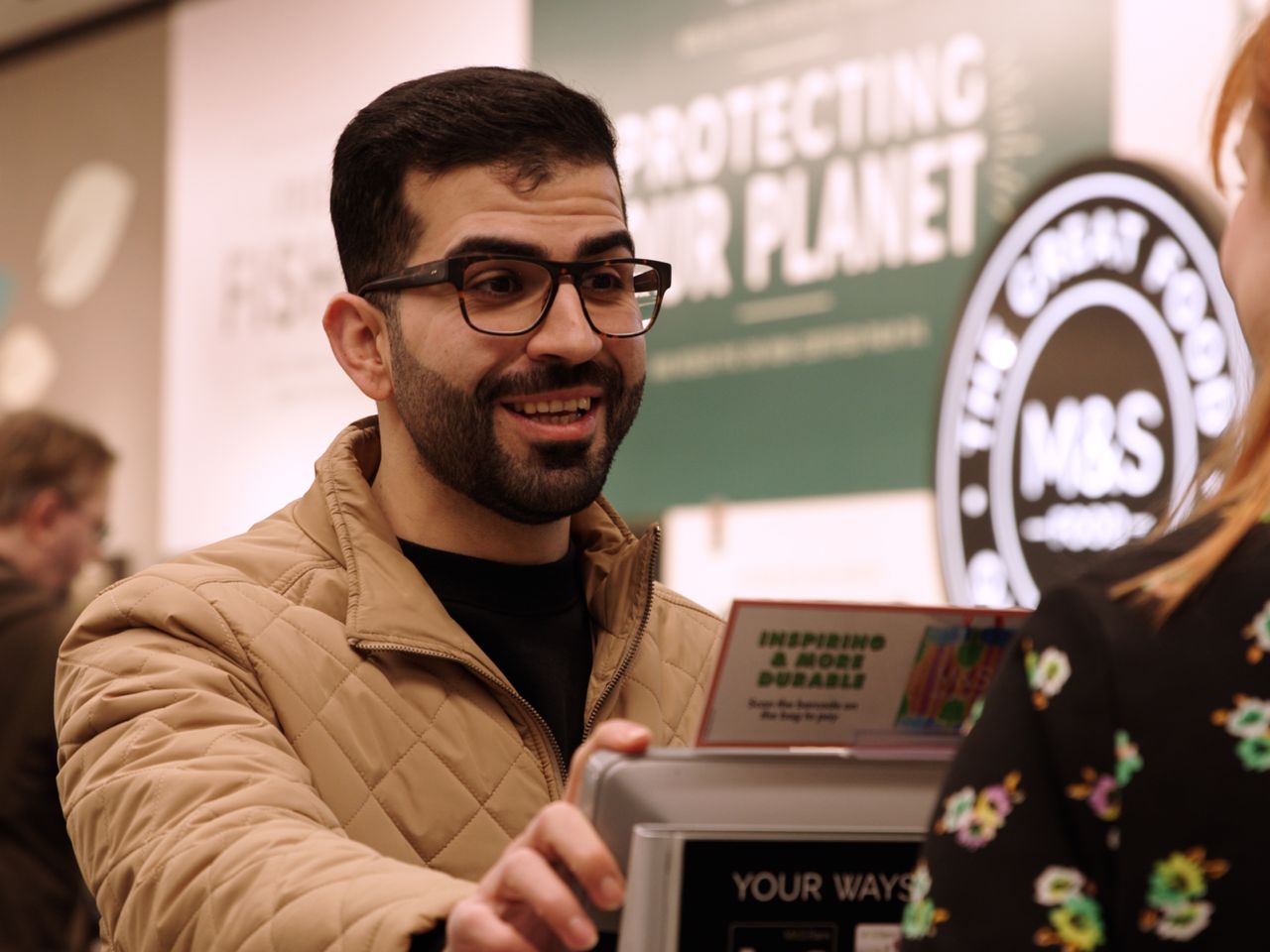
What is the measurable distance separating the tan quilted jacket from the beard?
0.30ft

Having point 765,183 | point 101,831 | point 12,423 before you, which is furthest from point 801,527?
point 101,831

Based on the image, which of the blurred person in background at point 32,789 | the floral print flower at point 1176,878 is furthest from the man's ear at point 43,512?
the floral print flower at point 1176,878

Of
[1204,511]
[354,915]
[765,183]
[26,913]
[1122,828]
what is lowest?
[26,913]

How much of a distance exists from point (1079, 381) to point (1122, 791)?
2849 mm

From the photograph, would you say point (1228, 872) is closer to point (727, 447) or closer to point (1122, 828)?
point (1122, 828)

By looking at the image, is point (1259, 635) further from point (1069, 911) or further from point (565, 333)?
point (565, 333)

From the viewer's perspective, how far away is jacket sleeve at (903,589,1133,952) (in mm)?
848

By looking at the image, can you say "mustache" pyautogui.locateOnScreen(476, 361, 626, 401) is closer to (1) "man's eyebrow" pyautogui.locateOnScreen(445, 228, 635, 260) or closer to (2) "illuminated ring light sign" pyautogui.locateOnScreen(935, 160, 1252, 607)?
(1) "man's eyebrow" pyautogui.locateOnScreen(445, 228, 635, 260)

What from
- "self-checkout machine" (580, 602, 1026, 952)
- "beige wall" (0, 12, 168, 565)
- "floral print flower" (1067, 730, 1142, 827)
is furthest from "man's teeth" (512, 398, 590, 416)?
"beige wall" (0, 12, 168, 565)

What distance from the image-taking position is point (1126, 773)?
0.85 metres

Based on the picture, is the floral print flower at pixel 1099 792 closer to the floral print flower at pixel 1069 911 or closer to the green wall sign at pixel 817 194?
the floral print flower at pixel 1069 911

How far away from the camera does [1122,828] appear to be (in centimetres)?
84

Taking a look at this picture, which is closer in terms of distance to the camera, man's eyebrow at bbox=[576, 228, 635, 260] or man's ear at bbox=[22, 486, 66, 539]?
man's eyebrow at bbox=[576, 228, 635, 260]

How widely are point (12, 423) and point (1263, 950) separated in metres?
3.73
